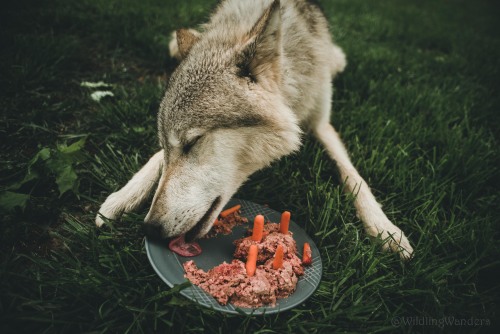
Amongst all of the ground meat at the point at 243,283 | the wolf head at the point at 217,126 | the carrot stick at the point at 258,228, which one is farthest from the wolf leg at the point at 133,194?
the carrot stick at the point at 258,228

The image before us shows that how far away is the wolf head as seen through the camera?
72.7 inches

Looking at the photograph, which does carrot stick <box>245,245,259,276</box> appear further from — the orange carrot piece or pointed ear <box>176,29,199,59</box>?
pointed ear <box>176,29,199,59</box>

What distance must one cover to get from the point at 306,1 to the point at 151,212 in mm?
2286

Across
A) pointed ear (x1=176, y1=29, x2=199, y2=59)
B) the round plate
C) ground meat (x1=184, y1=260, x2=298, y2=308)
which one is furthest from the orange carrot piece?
pointed ear (x1=176, y1=29, x2=199, y2=59)

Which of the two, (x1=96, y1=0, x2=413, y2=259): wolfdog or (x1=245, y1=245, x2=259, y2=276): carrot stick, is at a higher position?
(x1=96, y1=0, x2=413, y2=259): wolfdog

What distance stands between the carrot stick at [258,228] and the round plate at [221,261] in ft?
0.57

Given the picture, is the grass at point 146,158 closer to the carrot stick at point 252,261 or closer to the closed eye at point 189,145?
the carrot stick at point 252,261

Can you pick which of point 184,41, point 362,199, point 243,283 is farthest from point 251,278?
point 184,41

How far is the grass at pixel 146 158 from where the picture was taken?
1.63 m

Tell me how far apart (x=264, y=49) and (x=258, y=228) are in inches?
40.1

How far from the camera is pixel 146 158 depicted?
8.93 feet

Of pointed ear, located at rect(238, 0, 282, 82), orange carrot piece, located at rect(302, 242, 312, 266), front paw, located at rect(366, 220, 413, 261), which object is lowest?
front paw, located at rect(366, 220, 413, 261)

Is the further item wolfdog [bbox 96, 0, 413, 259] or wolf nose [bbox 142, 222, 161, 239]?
wolfdog [bbox 96, 0, 413, 259]

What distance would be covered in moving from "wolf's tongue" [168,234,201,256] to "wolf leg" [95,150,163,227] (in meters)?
0.53
